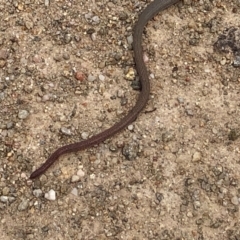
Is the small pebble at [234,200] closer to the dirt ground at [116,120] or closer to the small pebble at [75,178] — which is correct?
the dirt ground at [116,120]

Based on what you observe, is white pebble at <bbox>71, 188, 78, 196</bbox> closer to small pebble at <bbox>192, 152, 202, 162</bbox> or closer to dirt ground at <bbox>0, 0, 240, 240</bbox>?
dirt ground at <bbox>0, 0, 240, 240</bbox>

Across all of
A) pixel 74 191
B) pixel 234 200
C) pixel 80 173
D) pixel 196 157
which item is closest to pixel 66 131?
pixel 80 173

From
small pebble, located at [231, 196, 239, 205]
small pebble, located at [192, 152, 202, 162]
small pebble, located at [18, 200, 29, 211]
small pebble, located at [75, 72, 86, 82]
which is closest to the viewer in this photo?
small pebble, located at [18, 200, 29, 211]

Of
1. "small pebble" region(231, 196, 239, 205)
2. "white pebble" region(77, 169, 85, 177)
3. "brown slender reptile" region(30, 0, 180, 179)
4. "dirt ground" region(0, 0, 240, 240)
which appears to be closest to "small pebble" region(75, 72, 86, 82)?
"dirt ground" region(0, 0, 240, 240)

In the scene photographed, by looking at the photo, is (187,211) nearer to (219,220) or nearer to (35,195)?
(219,220)

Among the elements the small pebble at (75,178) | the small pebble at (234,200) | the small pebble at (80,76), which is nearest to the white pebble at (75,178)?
the small pebble at (75,178)

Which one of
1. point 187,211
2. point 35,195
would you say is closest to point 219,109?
point 187,211
